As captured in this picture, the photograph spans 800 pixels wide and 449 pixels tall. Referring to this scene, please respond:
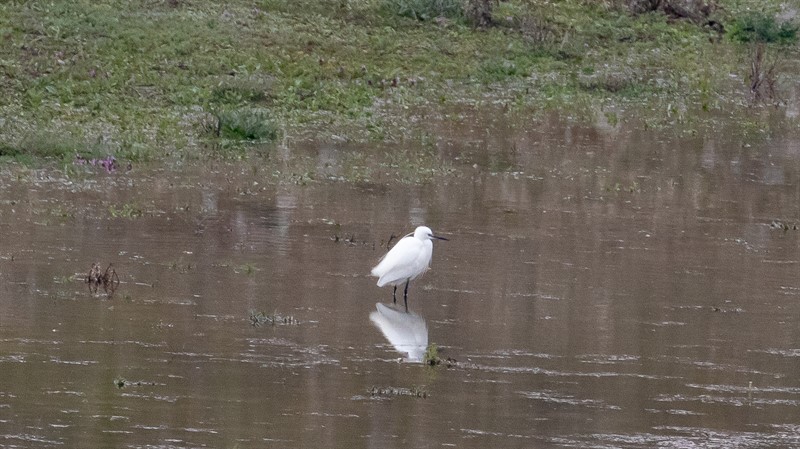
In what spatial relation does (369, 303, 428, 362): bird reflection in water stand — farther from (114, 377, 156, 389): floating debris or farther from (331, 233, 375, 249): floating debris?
(331, 233, 375, 249): floating debris

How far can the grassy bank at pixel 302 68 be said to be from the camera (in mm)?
18188

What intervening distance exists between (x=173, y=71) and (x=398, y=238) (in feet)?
24.2

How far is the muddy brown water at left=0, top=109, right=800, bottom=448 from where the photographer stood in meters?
8.79

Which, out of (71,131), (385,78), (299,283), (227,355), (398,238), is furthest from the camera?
(385,78)

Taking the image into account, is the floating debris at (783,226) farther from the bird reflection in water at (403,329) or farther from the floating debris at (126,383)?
the floating debris at (126,383)

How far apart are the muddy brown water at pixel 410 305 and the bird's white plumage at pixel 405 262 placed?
21 centimetres

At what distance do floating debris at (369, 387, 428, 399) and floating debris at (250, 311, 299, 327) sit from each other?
1.62 m

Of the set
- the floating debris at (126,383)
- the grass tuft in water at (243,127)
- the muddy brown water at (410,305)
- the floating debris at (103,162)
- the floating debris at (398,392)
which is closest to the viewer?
the muddy brown water at (410,305)

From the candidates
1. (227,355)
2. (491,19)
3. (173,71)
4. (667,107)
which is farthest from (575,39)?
(227,355)

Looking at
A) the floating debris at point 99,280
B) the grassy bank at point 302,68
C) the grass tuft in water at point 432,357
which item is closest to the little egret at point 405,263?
the grass tuft in water at point 432,357

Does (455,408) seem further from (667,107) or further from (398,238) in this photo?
→ (667,107)

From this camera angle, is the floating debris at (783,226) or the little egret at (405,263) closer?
the little egret at (405,263)

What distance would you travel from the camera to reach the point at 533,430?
8.75 metres

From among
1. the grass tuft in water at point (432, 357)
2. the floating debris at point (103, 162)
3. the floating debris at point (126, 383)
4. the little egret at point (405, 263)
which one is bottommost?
the floating debris at point (126, 383)
